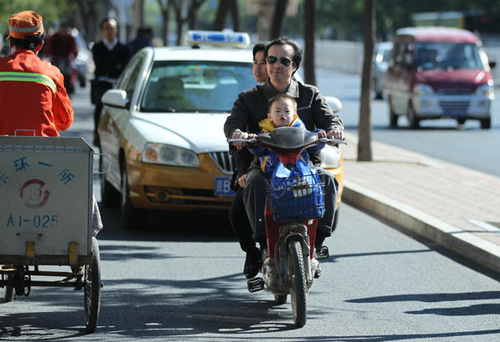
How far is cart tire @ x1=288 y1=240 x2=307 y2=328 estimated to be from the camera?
6.82 metres

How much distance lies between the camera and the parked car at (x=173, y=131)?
10.5 meters

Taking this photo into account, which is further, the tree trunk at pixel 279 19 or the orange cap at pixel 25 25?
the tree trunk at pixel 279 19

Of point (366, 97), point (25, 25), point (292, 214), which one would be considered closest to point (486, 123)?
point (366, 97)

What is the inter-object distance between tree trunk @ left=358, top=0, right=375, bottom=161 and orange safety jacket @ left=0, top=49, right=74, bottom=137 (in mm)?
10279

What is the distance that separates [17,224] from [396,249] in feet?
14.4

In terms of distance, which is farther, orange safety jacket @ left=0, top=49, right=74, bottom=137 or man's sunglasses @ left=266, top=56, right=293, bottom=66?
man's sunglasses @ left=266, top=56, right=293, bottom=66

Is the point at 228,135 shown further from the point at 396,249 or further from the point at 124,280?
the point at 396,249

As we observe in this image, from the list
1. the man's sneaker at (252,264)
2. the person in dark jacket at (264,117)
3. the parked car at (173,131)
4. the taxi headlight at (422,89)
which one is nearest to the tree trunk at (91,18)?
the taxi headlight at (422,89)

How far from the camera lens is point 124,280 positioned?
28.2ft

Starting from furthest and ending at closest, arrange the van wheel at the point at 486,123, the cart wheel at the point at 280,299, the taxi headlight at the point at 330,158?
the van wheel at the point at 486,123 → the taxi headlight at the point at 330,158 → the cart wheel at the point at 280,299

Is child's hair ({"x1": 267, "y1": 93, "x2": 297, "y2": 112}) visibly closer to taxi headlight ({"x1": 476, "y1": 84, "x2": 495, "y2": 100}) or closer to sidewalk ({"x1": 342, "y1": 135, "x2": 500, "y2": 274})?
sidewalk ({"x1": 342, "y1": 135, "x2": 500, "y2": 274})

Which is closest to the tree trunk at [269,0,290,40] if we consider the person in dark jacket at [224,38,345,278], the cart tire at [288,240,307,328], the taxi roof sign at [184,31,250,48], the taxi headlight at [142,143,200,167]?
the taxi roof sign at [184,31,250,48]

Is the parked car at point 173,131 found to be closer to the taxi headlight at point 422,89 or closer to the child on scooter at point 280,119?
the child on scooter at point 280,119

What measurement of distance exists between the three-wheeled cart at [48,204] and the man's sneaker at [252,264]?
49.9 inches
